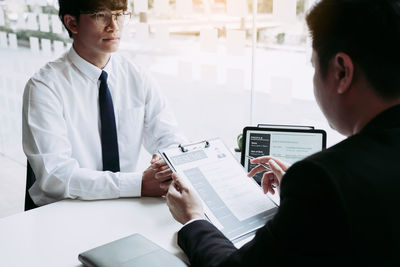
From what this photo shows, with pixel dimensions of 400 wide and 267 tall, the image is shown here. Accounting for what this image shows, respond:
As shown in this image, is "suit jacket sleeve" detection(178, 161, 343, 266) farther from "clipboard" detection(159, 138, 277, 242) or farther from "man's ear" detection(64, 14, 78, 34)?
"man's ear" detection(64, 14, 78, 34)

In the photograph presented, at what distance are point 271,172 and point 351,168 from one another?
2.27 ft

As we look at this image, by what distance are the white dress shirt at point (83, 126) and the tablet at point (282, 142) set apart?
0.41m

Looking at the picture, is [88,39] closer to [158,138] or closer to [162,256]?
[158,138]

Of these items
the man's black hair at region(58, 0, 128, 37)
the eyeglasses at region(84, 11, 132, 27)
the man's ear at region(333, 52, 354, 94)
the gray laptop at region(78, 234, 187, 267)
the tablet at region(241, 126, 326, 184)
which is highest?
the man's black hair at region(58, 0, 128, 37)

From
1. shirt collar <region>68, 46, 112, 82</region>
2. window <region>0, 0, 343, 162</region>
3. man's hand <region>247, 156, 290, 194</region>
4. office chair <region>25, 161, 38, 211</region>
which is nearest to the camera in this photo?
man's hand <region>247, 156, 290, 194</region>

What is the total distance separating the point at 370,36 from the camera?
28.3 inches

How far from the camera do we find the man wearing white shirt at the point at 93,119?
1.52 metres

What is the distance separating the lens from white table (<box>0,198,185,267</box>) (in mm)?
1153

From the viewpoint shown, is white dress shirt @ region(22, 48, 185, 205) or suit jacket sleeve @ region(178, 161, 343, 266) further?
white dress shirt @ region(22, 48, 185, 205)

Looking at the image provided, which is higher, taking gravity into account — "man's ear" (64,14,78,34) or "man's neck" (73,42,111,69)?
"man's ear" (64,14,78,34)

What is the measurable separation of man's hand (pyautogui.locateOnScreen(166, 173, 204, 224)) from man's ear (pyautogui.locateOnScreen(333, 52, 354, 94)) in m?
0.54

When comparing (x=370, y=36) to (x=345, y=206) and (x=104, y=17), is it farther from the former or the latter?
(x=104, y=17)

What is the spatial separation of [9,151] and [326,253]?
159 inches

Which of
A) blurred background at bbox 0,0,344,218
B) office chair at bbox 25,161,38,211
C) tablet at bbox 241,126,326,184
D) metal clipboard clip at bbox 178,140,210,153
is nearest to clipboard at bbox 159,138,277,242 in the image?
metal clipboard clip at bbox 178,140,210,153
